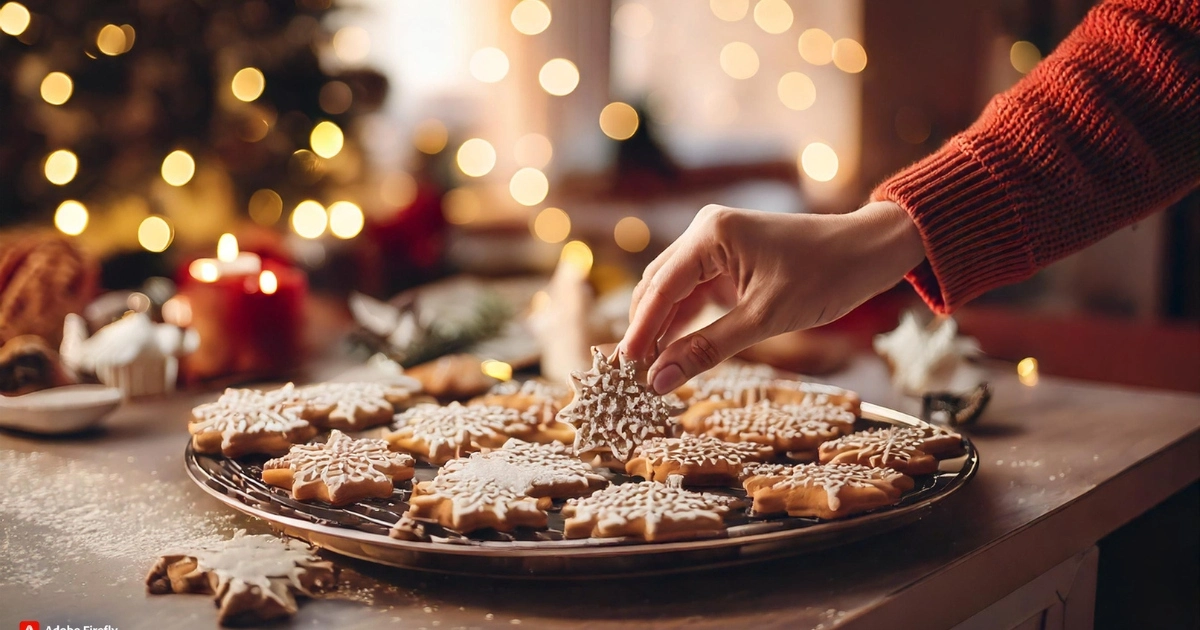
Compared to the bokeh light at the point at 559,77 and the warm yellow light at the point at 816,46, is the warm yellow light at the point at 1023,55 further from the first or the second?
the bokeh light at the point at 559,77

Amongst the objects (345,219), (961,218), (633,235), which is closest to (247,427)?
(961,218)

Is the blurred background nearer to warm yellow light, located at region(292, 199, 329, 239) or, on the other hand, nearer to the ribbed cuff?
warm yellow light, located at region(292, 199, 329, 239)

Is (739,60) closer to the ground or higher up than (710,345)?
higher up

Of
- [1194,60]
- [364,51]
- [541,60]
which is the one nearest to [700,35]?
[541,60]

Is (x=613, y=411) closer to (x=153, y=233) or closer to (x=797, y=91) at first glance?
(x=153, y=233)

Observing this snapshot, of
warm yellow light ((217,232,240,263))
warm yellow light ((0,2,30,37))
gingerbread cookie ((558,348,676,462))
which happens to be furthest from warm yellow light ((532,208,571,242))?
gingerbread cookie ((558,348,676,462))

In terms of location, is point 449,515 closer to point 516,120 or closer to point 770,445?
point 770,445

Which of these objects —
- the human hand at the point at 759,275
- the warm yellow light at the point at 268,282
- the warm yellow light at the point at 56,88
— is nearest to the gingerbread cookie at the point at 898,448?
the human hand at the point at 759,275
